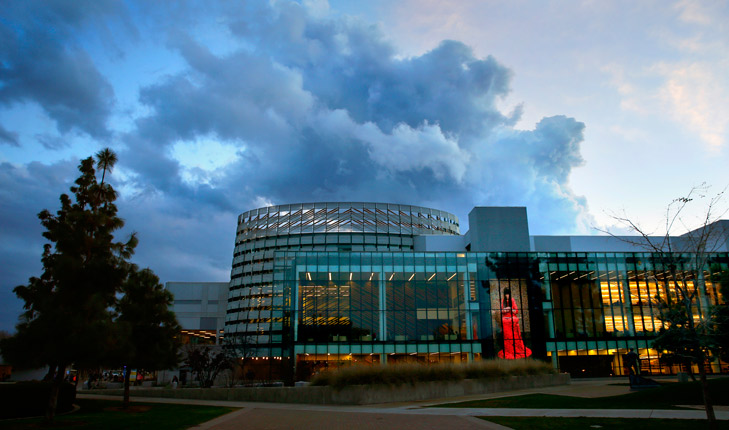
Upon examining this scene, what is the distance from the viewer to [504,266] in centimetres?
4556

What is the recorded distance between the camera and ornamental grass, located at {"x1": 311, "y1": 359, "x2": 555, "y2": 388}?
24047 mm

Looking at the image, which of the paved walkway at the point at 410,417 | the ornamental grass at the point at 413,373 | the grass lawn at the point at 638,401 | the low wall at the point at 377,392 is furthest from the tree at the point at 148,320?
the grass lawn at the point at 638,401

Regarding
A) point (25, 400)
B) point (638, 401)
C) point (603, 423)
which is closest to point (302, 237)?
point (25, 400)

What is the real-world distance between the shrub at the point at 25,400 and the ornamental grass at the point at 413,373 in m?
12.6

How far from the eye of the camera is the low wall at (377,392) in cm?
2358

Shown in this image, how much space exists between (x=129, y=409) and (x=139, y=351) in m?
3.19

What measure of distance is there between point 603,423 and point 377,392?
1237 centimetres

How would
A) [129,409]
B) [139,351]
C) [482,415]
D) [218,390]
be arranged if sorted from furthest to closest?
[218,390]
[139,351]
[129,409]
[482,415]

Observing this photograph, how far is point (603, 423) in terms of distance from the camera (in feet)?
44.1

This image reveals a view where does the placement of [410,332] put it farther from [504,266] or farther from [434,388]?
[434,388]

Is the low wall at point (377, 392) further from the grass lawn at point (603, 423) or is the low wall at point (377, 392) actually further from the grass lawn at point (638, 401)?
the grass lawn at point (603, 423)

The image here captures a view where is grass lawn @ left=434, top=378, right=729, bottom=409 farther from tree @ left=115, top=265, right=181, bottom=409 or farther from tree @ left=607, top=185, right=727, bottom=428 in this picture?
tree @ left=115, top=265, right=181, bottom=409

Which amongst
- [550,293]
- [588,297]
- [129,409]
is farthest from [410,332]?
[129,409]

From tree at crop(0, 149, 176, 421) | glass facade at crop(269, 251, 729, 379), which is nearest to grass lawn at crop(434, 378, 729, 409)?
tree at crop(0, 149, 176, 421)
